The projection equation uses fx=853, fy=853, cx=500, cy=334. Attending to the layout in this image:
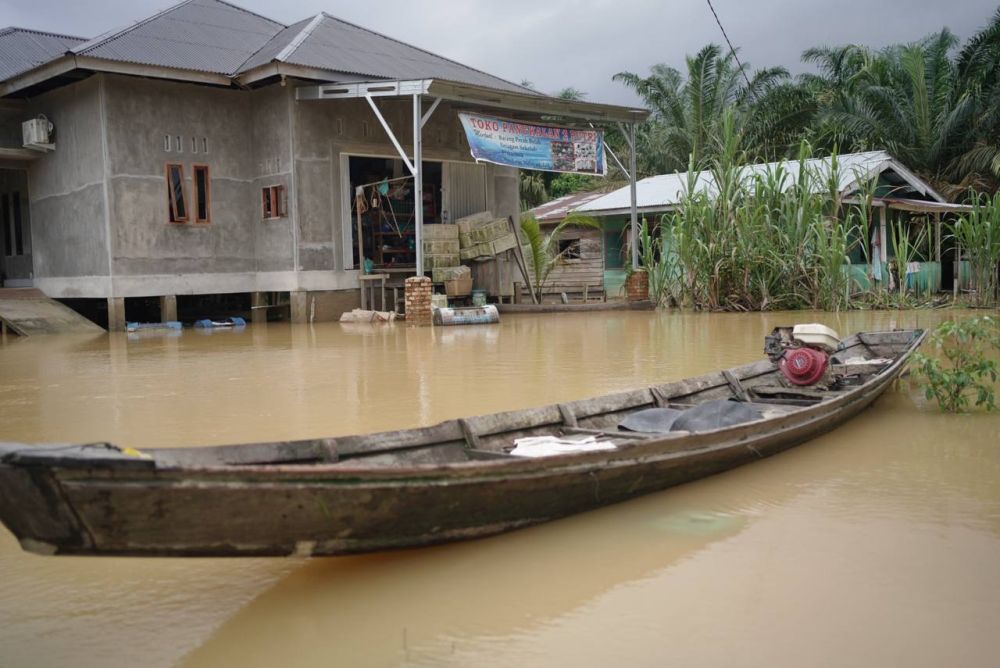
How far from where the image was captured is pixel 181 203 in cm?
1462

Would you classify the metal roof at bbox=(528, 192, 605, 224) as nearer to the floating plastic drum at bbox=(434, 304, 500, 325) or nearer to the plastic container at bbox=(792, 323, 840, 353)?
the floating plastic drum at bbox=(434, 304, 500, 325)

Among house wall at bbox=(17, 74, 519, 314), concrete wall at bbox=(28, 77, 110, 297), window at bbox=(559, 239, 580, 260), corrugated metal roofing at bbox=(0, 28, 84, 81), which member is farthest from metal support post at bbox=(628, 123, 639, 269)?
corrugated metal roofing at bbox=(0, 28, 84, 81)

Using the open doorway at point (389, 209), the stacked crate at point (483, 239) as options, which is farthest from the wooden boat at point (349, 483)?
the open doorway at point (389, 209)

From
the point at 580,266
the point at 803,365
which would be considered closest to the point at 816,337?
the point at 803,365

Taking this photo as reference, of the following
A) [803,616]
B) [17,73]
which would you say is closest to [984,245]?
[803,616]

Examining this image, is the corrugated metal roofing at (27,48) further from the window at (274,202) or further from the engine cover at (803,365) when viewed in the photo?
the engine cover at (803,365)

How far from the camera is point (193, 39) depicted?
15125 millimetres

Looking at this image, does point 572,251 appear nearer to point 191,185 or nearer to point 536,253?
point 536,253

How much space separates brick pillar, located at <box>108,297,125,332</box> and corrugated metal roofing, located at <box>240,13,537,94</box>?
14.3 feet

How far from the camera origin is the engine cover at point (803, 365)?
20.1 feet

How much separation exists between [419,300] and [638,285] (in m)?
5.07

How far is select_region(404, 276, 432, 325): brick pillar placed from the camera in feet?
44.8

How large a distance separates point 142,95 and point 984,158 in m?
19.1

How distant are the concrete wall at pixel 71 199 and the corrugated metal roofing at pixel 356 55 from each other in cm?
281
